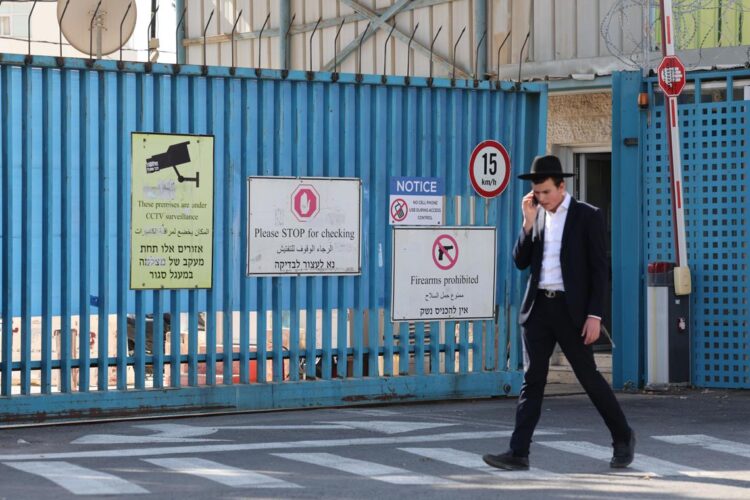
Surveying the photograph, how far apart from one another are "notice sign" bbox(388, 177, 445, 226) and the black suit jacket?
12.9 ft

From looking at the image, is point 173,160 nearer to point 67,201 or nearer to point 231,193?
point 231,193

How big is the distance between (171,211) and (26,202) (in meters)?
1.18

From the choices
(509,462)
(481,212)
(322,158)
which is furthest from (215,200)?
(509,462)

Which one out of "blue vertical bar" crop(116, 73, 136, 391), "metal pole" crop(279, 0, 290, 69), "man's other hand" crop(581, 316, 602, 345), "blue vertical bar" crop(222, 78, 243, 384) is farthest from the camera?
"metal pole" crop(279, 0, 290, 69)

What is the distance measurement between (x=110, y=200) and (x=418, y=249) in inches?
112

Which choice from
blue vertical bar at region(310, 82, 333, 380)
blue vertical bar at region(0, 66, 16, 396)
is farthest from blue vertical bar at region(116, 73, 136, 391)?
blue vertical bar at region(310, 82, 333, 380)

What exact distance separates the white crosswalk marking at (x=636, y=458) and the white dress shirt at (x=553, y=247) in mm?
1209

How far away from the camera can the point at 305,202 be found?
40.5ft

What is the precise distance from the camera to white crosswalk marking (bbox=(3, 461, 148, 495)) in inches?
308

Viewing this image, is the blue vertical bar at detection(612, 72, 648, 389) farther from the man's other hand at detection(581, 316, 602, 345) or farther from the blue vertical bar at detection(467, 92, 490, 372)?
the man's other hand at detection(581, 316, 602, 345)

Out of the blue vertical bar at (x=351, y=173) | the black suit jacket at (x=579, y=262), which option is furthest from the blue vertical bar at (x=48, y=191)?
the black suit jacket at (x=579, y=262)

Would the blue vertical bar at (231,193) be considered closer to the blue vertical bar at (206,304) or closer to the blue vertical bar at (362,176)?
the blue vertical bar at (206,304)

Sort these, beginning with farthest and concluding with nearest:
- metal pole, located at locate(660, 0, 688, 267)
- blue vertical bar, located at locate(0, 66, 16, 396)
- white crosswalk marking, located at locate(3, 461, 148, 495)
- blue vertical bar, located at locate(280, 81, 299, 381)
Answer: metal pole, located at locate(660, 0, 688, 267) → blue vertical bar, located at locate(280, 81, 299, 381) → blue vertical bar, located at locate(0, 66, 16, 396) → white crosswalk marking, located at locate(3, 461, 148, 495)

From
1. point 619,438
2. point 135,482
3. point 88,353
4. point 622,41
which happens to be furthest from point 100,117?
point 622,41
